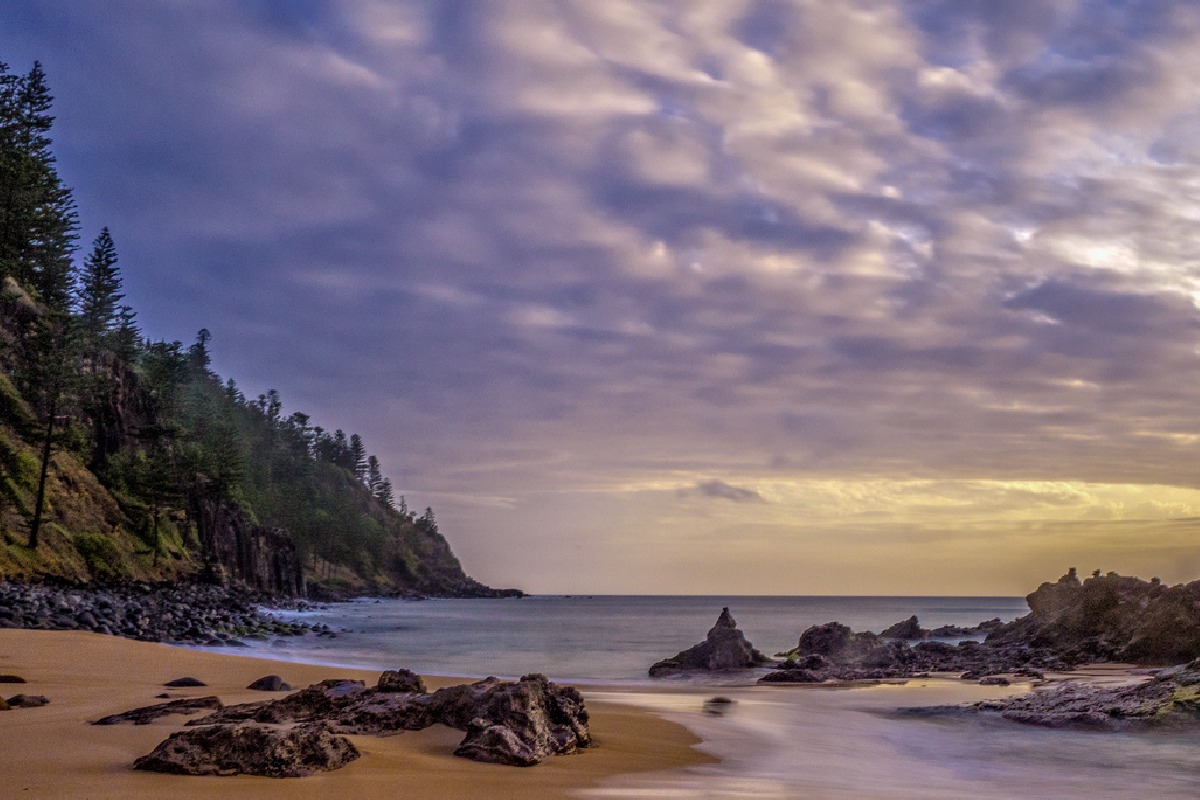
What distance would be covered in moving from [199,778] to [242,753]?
0.42 meters

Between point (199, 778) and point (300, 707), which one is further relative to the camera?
point (300, 707)

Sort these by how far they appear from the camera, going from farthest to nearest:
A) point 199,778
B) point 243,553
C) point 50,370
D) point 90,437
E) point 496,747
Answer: point 243,553 < point 90,437 < point 50,370 < point 496,747 < point 199,778

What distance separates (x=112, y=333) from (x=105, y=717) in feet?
302

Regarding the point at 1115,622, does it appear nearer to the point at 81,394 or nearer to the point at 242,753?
the point at 242,753

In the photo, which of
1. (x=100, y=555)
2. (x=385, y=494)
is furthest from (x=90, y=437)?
(x=385, y=494)

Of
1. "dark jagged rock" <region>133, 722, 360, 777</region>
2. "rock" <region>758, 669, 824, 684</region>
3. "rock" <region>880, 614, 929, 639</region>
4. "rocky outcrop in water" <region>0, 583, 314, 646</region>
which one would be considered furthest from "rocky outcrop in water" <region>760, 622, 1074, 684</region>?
"rocky outcrop in water" <region>0, 583, 314, 646</region>

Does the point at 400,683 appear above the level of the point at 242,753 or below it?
below

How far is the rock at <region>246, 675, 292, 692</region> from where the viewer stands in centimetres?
1437

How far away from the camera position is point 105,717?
932 cm

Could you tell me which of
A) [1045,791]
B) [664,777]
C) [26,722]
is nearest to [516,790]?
[664,777]

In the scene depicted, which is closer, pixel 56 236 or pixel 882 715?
pixel 882 715

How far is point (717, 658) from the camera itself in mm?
29094

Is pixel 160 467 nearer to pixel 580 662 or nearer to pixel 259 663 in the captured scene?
pixel 580 662

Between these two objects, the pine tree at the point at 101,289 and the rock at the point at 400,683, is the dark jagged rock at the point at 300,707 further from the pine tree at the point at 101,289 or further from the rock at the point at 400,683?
the pine tree at the point at 101,289
